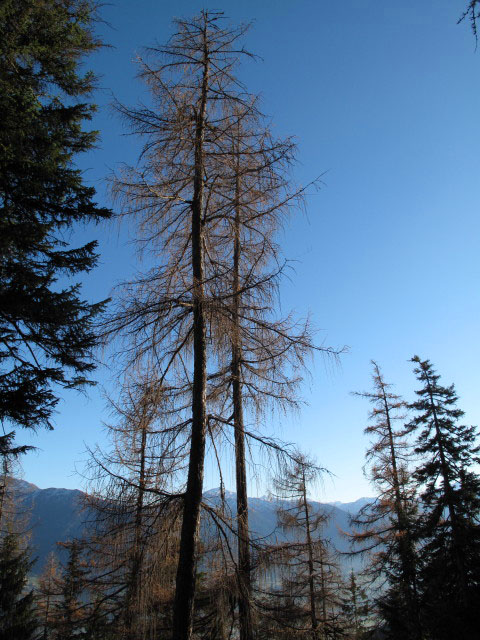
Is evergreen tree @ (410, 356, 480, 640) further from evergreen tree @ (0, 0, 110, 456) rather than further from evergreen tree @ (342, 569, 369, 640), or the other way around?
evergreen tree @ (0, 0, 110, 456)

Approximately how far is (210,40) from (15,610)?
70.9ft

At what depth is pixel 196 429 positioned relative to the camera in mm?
4543

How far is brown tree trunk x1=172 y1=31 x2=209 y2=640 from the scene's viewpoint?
387 centimetres

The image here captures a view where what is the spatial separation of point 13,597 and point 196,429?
706 inches

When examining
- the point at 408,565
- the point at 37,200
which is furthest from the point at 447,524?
the point at 37,200

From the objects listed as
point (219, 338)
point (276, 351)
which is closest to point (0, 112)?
point (219, 338)

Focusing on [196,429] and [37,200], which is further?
[37,200]

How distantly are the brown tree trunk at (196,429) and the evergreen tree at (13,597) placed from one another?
15.4 m

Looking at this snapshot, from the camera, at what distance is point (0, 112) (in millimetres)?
6723

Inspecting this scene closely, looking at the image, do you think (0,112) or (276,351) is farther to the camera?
(0,112)

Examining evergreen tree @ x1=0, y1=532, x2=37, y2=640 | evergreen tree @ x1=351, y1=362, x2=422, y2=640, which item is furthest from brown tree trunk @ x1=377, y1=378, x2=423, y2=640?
evergreen tree @ x1=0, y1=532, x2=37, y2=640

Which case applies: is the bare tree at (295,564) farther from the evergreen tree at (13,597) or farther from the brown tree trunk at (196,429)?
the evergreen tree at (13,597)

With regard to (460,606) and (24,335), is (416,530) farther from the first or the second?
(24,335)

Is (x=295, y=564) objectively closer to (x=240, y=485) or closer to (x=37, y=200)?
(x=240, y=485)
